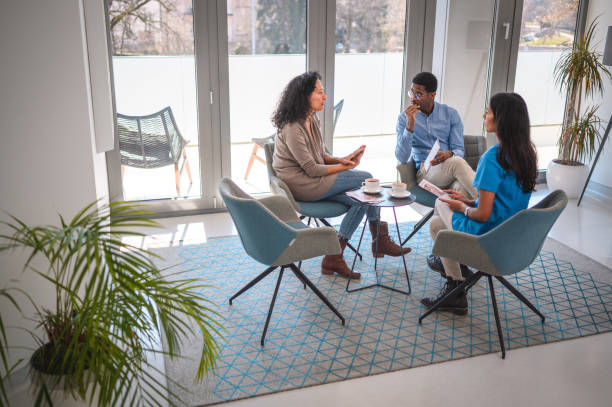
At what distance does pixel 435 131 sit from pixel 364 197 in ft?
3.77

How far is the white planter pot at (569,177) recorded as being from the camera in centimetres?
570

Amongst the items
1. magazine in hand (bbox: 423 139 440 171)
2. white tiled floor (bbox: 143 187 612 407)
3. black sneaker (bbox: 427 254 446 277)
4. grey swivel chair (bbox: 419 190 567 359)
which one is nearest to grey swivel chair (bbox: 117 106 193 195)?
magazine in hand (bbox: 423 139 440 171)

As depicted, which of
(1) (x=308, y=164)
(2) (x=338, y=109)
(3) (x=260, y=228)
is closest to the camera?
(3) (x=260, y=228)

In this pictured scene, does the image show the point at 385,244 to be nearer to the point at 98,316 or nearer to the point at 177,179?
the point at 177,179

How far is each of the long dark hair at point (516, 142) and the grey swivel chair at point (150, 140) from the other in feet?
9.68

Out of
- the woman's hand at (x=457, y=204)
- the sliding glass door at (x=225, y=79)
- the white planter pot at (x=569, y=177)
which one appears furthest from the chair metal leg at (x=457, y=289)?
the white planter pot at (x=569, y=177)

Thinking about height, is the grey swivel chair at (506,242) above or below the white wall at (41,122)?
below

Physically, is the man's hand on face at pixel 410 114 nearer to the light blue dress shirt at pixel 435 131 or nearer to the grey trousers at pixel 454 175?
the light blue dress shirt at pixel 435 131

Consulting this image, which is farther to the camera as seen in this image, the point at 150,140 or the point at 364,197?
the point at 150,140

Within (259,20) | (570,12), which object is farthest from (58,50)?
(570,12)

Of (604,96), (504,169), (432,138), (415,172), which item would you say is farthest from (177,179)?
(604,96)

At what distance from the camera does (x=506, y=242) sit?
291cm

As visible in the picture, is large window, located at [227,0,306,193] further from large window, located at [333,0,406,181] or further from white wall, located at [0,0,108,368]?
white wall, located at [0,0,108,368]

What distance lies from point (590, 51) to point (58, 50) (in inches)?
213
